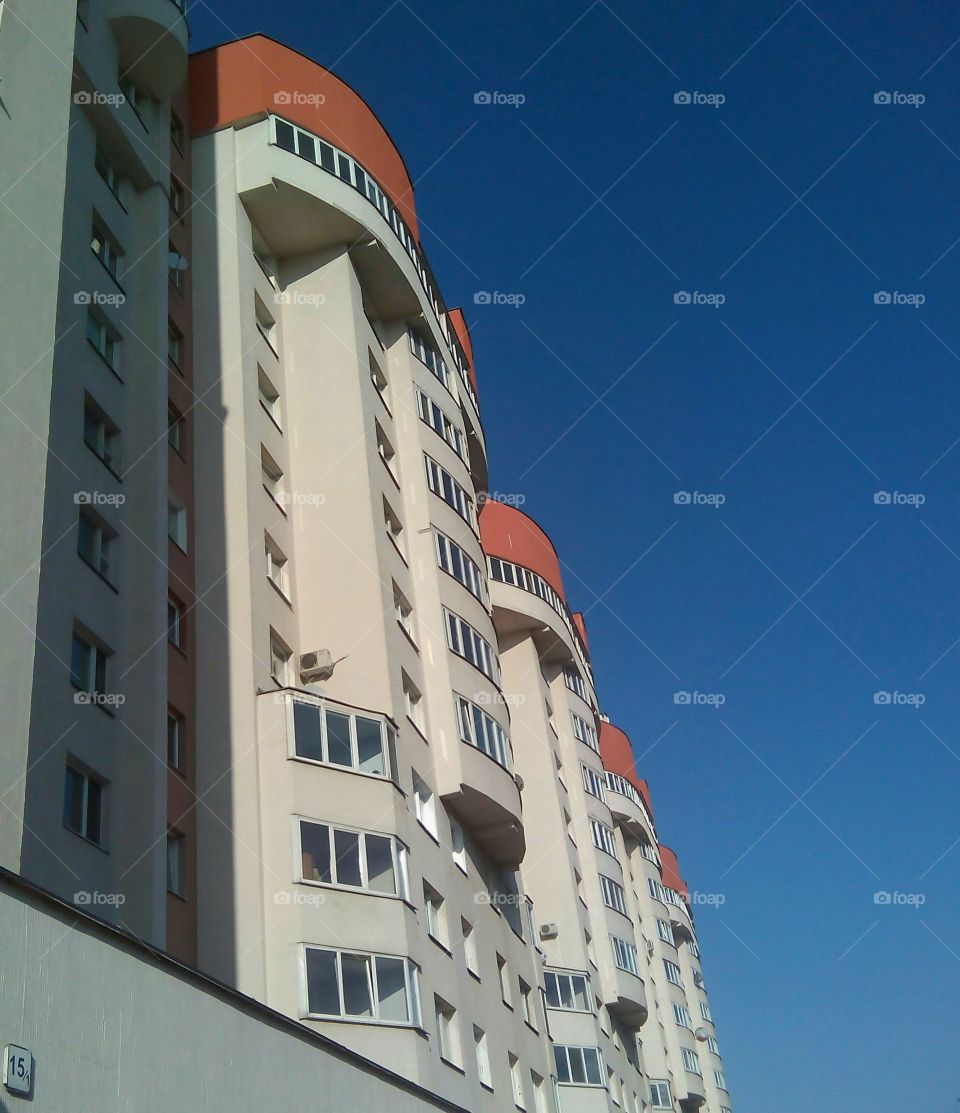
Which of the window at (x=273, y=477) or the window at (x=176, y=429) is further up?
the window at (x=273, y=477)

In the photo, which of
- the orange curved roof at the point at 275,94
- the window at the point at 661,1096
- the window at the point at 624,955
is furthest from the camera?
the window at the point at 661,1096

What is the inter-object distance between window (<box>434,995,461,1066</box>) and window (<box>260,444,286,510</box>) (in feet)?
38.9

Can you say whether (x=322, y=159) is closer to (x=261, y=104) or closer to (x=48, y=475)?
(x=261, y=104)

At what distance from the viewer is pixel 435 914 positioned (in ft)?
87.3

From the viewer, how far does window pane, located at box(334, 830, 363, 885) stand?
908 inches

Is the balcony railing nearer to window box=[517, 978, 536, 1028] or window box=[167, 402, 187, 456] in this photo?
window box=[167, 402, 187, 456]

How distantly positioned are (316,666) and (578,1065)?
73.2ft

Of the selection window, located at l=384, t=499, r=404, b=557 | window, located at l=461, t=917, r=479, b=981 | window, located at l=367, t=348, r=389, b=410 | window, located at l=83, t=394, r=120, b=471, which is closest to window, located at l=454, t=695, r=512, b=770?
window, located at l=461, t=917, r=479, b=981

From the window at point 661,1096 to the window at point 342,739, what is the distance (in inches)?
1533

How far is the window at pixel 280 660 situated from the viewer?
2625 cm

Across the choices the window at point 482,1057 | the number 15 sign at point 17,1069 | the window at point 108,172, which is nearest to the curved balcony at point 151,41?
the window at point 108,172

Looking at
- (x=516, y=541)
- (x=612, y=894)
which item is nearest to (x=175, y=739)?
(x=516, y=541)

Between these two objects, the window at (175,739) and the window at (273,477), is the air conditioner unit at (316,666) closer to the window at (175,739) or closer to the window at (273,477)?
the window at (175,739)

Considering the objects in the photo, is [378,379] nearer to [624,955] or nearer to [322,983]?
[322,983]
